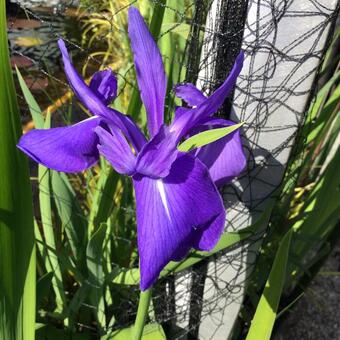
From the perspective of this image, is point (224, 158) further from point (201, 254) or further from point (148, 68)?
point (201, 254)

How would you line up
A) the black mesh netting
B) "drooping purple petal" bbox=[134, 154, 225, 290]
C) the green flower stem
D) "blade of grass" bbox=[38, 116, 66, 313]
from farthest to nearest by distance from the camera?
"blade of grass" bbox=[38, 116, 66, 313] → the black mesh netting → the green flower stem → "drooping purple petal" bbox=[134, 154, 225, 290]

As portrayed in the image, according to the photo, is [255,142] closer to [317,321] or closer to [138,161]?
[138,161]

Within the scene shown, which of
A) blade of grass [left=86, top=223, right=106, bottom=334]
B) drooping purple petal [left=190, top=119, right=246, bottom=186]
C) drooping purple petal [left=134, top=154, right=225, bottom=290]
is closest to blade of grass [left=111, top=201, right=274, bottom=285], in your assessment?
blade of grass [left=86, top=223, right=106, bottom=334]

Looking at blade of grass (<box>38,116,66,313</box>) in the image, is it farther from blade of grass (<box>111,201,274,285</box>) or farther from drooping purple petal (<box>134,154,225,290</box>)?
drooping purple petal (<box>134,154,225,290</box>)

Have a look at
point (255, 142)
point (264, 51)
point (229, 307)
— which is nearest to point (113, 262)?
point (229, 307)

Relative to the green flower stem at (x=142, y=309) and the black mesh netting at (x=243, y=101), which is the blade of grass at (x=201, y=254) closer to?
the black mesh netting at (x=243, y=101)

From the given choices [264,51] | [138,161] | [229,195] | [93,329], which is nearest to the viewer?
[138,161]
